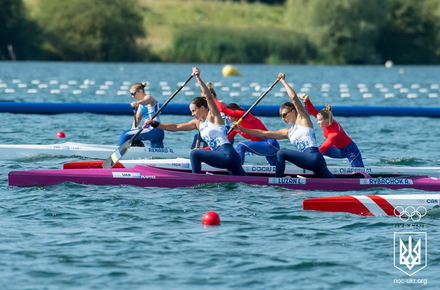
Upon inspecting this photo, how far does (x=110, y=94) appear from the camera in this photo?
103 feet

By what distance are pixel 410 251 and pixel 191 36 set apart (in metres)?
54.5

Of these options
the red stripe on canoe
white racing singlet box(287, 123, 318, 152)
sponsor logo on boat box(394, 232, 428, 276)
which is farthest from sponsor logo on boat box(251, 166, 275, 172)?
sponsor logo on boat box(394, 232, 428, 276)

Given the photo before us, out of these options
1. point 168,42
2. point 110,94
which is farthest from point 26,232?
point 168,42

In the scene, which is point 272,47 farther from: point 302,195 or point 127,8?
point 302,195

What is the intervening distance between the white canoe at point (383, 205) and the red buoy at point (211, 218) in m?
1.32

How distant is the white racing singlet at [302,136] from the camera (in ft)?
37.9

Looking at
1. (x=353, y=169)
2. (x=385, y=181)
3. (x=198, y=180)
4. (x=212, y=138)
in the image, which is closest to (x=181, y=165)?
(x=198, y=180)

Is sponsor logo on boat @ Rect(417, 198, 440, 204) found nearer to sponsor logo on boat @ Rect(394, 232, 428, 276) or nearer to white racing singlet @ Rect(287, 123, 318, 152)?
sponsor logo on boat @ Rect(394, 232, 428, 276)

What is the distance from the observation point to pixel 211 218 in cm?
945

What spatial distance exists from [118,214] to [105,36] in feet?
185

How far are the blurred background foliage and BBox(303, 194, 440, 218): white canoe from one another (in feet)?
172

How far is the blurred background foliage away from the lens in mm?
62625

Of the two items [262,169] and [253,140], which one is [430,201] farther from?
[253,140]

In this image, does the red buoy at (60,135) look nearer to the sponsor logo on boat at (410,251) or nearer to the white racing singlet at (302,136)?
the white racing singlet at (302,136)
